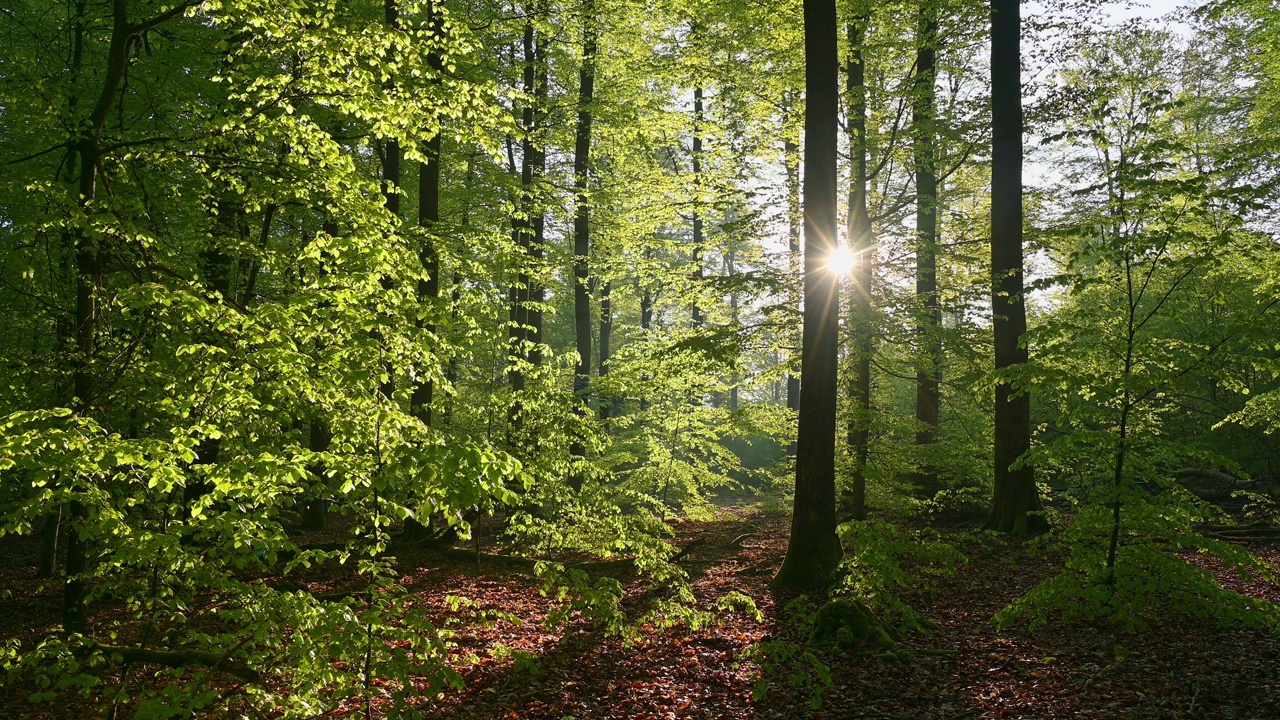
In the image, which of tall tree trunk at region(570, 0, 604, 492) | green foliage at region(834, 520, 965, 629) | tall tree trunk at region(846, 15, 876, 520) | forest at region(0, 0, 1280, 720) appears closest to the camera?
forest at region(0, 0, 1280, 720)

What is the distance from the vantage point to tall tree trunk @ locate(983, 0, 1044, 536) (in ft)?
33.4

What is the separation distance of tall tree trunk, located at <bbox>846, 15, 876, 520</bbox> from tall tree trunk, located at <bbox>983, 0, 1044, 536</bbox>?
1960mm

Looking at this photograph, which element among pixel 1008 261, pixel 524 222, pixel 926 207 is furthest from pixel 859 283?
pixel 524 222

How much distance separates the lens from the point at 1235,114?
19.2 m

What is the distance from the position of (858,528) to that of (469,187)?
434 inches

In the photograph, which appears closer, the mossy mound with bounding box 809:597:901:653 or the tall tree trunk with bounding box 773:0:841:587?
the mossy mound with bounding box 809:597:901:653

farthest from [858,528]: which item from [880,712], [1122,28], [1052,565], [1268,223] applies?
[1268,223]

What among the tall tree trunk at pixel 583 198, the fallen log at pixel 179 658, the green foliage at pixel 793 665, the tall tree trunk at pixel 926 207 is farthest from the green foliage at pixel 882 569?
the tall tree trunk at pixel 583 198

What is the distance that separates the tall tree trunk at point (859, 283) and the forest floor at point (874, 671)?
3365 mm

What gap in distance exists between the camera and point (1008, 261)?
1046 cm

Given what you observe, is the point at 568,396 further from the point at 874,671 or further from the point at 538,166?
the point at 538,166

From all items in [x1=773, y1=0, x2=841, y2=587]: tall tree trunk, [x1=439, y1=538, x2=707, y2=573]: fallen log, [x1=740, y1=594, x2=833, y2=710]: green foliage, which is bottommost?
[x1=439, y1=538, x2=707, y2=573]: fallen log

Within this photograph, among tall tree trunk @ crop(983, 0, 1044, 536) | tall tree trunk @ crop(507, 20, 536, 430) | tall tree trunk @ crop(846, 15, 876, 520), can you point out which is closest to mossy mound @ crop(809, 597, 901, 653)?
tall tree trunk @ crop(846, 15, 876, 520)

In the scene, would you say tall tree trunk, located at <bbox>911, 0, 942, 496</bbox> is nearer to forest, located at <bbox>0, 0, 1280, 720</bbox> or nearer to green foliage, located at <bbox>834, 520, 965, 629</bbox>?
forest, located at <bbox>0, 0, 1280, 720</bbox>
